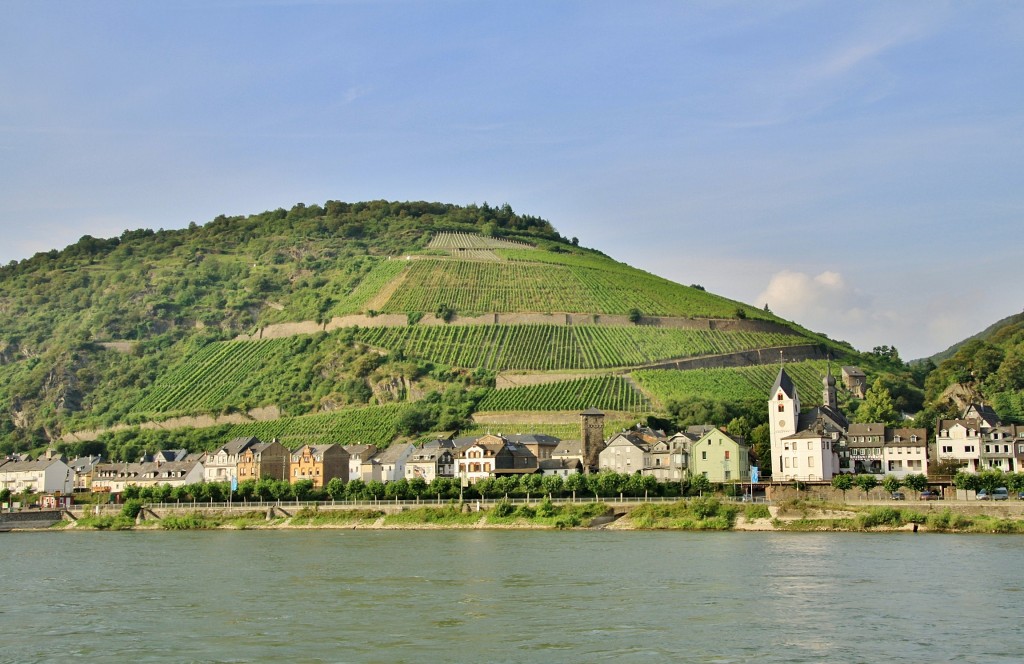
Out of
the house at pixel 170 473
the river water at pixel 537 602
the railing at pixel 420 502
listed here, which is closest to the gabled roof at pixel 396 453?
the railing at pixel 420 502

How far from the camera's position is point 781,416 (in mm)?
79500

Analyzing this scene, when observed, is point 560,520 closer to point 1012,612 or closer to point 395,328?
point 1012,612

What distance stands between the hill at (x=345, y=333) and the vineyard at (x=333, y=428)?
269 millimetres

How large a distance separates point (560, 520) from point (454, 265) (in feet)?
249

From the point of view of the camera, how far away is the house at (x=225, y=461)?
95000 mm

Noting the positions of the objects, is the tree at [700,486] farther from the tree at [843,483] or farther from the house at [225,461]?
the house at [225,461]

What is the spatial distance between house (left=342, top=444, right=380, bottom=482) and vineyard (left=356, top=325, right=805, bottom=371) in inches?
753

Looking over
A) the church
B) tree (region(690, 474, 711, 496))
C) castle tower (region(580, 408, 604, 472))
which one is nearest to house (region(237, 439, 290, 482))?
castle tower (region(580, 408, 604, 472))

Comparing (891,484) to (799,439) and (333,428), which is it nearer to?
(799,439)

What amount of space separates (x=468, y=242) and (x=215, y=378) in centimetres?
5014

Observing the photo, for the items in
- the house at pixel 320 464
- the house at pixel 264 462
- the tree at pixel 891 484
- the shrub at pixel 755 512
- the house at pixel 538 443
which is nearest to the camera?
the shrub at pixel 755 512

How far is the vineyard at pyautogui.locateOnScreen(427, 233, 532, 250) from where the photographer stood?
157 meters

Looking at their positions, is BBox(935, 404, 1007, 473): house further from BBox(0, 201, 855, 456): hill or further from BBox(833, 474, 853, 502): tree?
BBox(0, 201, 855, 456): hill

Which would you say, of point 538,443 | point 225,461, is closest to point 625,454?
point 538,443
